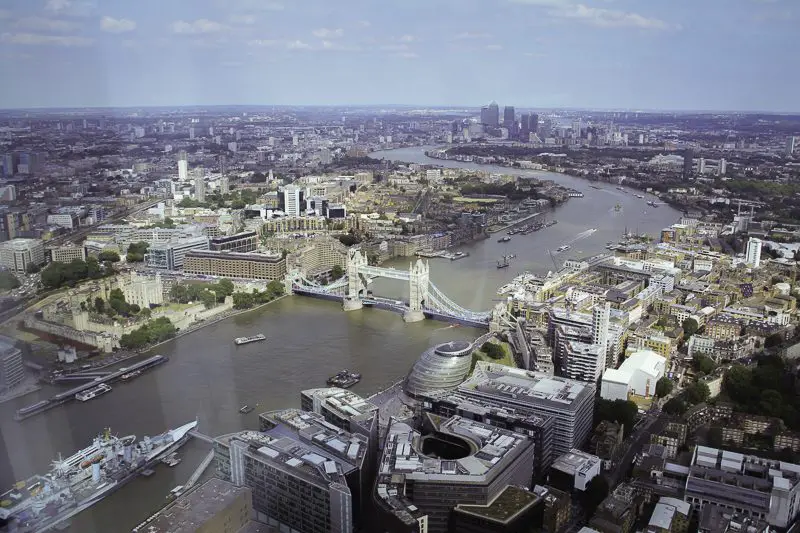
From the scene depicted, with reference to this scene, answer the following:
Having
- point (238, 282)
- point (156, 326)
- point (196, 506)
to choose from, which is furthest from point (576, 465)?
point (238, 282)

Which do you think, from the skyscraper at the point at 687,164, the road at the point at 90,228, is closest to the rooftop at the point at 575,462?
the road at the point at 90,228

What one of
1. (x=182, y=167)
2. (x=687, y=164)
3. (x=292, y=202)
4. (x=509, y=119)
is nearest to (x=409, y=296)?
(x=292, y=202)

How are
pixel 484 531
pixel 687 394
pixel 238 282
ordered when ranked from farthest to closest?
pixel 238 282, pixel 687 394, pixel 484 531

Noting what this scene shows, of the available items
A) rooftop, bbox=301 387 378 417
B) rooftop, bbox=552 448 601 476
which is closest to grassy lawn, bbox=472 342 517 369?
rooftop, bbox=301 387 378 417

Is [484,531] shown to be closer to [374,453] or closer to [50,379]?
[374,453]

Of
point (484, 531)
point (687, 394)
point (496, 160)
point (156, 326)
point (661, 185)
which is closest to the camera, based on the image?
point (484, 531)

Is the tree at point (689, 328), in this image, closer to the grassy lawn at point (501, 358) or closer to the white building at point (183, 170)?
the grassy lawn at point (501, 358)
